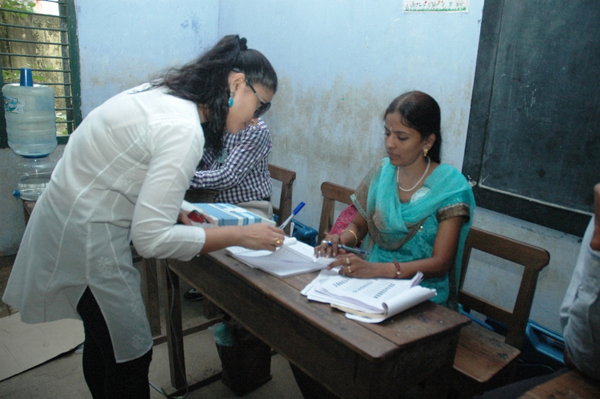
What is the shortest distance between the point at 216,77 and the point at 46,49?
278 centimetres

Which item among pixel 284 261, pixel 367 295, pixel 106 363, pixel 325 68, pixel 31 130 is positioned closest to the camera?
pixel 367 295

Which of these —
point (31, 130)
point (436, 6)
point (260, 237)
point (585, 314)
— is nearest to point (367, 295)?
point (260, 237)

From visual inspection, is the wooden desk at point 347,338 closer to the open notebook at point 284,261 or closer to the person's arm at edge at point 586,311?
the open notebook at point 284,261

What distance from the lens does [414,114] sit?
1.69 metres

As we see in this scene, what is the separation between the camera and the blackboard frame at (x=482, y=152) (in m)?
1.95

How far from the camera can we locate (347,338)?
1051 millimetres

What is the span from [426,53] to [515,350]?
1570mm

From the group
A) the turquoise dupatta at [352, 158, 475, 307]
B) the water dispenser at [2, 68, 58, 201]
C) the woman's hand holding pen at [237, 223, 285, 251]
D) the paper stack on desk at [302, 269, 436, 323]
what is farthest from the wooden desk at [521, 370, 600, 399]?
the water dispenser at [2, 68, 58, 201]

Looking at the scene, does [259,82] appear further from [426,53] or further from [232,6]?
[232,6]

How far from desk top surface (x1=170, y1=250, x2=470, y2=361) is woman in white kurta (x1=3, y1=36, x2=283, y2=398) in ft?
0.44

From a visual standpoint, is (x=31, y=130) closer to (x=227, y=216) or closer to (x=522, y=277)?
(x=227, y=216)

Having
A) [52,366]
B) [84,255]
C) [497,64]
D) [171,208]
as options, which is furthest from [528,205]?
[52,366]

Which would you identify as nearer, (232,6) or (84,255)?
(84,255)

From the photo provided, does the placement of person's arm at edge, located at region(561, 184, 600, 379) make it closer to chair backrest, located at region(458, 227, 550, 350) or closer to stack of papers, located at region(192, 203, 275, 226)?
chair backrest, located at region(458, 227, 550, 350)
